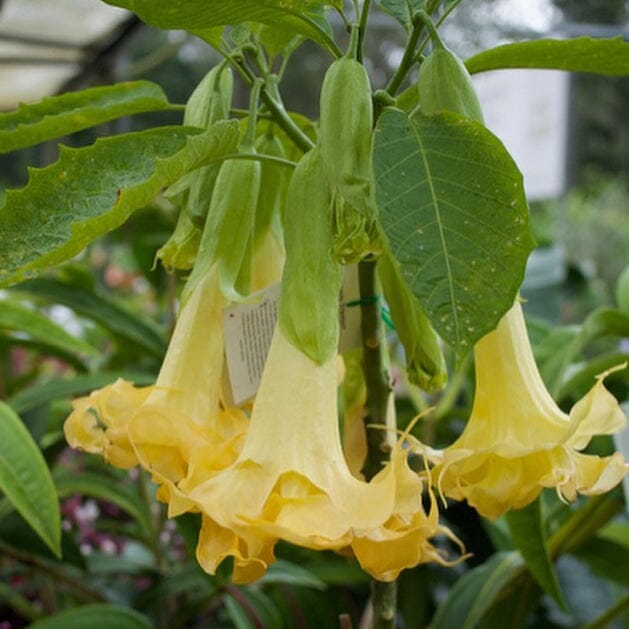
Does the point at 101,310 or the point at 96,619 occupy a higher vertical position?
the point at 101,310

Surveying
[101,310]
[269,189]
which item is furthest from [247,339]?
[101,310]

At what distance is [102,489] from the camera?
0.99m

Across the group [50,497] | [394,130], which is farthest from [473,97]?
[50,497]

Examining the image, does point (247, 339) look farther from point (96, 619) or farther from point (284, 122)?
point (96, 619)

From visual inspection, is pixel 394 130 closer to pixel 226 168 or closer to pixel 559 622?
pixel 226 168

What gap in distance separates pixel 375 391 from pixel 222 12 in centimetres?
24

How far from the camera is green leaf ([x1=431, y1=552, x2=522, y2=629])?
826mm

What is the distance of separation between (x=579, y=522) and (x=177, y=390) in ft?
1.57

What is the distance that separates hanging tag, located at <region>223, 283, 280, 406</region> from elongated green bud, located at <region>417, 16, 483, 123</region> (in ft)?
0.50

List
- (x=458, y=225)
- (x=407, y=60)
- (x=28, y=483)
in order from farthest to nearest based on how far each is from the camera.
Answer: (x=28, y=483)
(x=407, y=60)
(x=458, y=225)

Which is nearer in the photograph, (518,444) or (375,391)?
(518,444)

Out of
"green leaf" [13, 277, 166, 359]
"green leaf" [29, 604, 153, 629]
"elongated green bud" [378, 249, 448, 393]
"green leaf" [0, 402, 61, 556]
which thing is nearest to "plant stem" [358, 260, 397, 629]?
A: "elongated green bud" [378, 249, 448, 393]

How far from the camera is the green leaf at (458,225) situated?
1.27 feet

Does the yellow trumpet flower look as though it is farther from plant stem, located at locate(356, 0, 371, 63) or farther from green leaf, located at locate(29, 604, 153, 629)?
green leaf, located at locate(29, 604, 153, 629)
